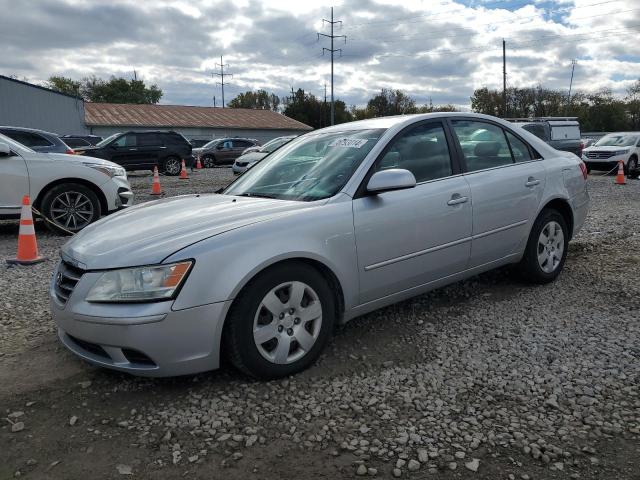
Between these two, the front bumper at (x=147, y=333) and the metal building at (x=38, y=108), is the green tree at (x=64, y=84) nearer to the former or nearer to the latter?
the metal building at (x=38, y=108)

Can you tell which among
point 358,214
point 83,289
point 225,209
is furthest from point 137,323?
point 358,214

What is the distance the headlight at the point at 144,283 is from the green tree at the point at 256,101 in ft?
308

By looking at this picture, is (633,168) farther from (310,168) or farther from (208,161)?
(310,168)

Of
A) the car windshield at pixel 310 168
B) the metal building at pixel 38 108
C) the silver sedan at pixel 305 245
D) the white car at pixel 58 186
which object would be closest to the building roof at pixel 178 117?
the metal building at pixel 38 108

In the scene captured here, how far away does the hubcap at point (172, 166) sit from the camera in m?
20.0

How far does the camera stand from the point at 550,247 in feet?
15.8

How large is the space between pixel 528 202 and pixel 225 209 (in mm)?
2615

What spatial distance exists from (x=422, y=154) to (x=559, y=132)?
56.8ft

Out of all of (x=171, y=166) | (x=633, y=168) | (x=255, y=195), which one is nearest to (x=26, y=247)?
(x=255, y=195)

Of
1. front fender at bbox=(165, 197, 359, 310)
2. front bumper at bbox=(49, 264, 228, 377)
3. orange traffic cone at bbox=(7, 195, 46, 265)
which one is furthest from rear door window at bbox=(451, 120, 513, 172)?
orange traffic cone at bbox=(7, 195, 46, 265)

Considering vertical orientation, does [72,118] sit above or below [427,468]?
above

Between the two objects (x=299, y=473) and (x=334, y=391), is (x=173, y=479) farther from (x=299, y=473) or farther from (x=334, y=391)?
(x=334, y=391)

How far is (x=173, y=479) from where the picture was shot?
2277 mm

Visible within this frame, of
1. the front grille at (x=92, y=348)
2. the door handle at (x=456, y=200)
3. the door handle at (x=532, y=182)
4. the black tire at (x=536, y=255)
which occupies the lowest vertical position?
the front grille at (x=92, y=348)
